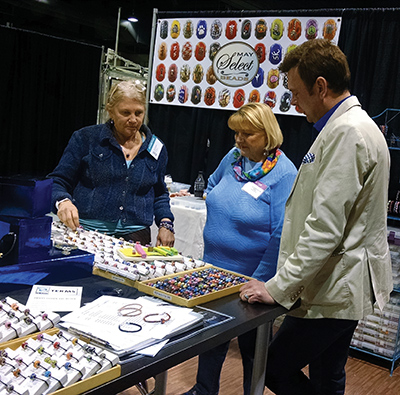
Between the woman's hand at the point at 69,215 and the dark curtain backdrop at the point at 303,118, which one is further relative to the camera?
the dark curtain backdrop at the point at 303,118

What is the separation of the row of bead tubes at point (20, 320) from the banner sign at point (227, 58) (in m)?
3.09

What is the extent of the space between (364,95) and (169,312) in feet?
9.68

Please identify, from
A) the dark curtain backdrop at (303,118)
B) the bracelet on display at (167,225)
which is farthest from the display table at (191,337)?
the dark curtain backdrop at (303,118)

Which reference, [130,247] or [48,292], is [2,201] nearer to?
[48,292]

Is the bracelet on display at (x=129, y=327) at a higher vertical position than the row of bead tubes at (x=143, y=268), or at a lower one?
lower

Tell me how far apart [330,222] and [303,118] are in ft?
9.04

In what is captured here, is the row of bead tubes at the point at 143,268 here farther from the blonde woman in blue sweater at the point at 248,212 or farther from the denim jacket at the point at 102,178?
the denim jacket at the point at 102,178

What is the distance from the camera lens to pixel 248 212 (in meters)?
2.15

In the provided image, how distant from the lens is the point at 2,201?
1651 millimetres

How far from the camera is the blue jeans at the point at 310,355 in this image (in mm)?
1645

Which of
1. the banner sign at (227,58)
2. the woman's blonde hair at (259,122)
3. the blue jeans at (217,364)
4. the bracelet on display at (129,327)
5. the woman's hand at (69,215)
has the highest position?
the banner sign at (227,58)

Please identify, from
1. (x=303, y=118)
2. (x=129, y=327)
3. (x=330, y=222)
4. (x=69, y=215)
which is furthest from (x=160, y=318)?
(x=303, y=118)

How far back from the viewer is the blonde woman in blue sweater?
213 cm

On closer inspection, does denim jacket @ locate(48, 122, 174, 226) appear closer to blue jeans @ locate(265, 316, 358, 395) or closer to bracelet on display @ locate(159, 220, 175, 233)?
bracelet on display @ locate(159, 220, 175, 233)
